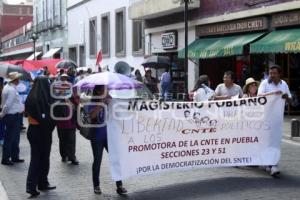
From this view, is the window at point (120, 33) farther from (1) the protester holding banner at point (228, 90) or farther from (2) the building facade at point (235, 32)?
(1) the protester holding banner at point (228, 90)

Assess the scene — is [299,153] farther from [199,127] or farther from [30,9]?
[30,9]

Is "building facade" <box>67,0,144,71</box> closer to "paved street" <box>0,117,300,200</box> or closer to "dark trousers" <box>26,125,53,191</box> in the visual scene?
"paved street" <box>0,117,300,200</box>

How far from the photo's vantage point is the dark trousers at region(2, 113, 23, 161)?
10.7m

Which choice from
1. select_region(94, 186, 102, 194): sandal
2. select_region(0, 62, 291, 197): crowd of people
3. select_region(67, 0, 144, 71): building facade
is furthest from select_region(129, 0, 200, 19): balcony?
select_region(94, 186, 102, 194): sandal

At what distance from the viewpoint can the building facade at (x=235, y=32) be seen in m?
19.8

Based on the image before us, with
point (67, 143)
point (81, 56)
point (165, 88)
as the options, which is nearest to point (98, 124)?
point (67, 143)

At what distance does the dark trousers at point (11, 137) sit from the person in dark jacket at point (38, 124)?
2659 mm

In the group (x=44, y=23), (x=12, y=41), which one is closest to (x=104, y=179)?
(x=44, y=23)

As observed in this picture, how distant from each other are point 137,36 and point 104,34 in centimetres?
578

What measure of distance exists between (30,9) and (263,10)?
92058 millimetres

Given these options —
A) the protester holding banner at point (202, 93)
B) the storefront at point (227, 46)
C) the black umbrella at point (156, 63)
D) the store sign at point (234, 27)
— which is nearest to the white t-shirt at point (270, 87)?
the protester holding banner at point (202, 93)

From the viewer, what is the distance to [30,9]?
108 meters

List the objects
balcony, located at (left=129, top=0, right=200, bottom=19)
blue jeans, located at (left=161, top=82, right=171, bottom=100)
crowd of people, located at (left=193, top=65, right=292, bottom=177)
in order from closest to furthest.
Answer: crowd of people, located at (left=193, top=65, right=292, bottom=177), balcony, located at (left=129, top=0, right=200, bottom=19), blue jeans, located at (left=161, top=82, right=171, bottom=100)

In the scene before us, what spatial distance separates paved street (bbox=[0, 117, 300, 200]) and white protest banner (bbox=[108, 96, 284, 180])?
299 millimetres
